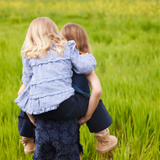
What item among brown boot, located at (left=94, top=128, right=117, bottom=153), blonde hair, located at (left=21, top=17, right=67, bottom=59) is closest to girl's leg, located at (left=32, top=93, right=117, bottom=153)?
brown boot, located at (left=94, top=128, right=117, bottom=153)

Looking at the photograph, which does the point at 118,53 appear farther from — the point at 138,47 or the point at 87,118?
the point at 87,118

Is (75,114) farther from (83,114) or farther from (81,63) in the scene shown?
(81,63)

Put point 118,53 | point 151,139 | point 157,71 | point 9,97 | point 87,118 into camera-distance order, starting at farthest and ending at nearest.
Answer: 1. point 118,53
2. point 157,71
3. point 9,97
4. point 151,139
5. point 87,118

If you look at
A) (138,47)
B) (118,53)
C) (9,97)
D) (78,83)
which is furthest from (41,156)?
(138,47)

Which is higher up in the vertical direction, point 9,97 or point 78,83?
point 78,83

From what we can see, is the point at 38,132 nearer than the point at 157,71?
Yes

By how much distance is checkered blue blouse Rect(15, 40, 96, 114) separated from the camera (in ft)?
3.19

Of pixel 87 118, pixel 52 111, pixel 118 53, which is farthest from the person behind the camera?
pixel 118 53

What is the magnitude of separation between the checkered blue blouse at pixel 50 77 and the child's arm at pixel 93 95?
6cm

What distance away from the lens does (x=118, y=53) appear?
325 cm

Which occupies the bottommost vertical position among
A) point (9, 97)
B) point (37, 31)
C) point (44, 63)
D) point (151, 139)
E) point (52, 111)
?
point (151, 139)

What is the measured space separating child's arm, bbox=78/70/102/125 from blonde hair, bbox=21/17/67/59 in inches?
9.4

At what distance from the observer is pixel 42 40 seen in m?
1.04

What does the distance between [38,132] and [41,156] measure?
165 millimetres
